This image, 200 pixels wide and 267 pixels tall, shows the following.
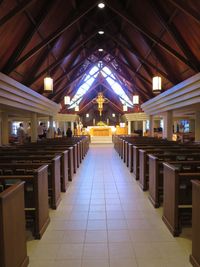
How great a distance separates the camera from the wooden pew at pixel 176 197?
353cm

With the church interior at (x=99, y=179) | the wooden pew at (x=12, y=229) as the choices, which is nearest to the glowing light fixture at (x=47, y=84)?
the church interior at (x=99, y=179)

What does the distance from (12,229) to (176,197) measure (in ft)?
6.97

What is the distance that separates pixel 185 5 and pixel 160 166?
3.46 metres

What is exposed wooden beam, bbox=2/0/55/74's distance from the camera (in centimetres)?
707

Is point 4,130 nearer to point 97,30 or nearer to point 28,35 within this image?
point 97,30

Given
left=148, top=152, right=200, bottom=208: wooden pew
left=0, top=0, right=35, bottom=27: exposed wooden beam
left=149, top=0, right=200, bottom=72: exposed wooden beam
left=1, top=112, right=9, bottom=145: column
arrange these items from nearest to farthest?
left=148, top=152, right=200, bottom=208: wooden pew → left=0, top=0, right=35, bottom=27: exposed wooden beam → left=149, top=0, right=200, bottom=72: exposed wooden beam → left=1, top=112, right=9, bottom=145: column

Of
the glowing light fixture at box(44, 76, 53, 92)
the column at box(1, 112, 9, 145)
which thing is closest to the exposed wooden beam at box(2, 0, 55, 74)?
the glowing light fixture at box(44, 76, 53, 92)

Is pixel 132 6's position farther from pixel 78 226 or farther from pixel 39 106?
pixel 78 226

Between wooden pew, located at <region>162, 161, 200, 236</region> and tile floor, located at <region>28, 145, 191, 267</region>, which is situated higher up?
wooden pew, located at <region>162, 161, 200, 236</region>

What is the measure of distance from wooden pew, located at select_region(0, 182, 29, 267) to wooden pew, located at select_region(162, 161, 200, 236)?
1.95 metres

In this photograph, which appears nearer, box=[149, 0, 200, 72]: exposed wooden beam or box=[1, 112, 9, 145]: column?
box=[149, 0, 200, 72]: exposed wooden beam

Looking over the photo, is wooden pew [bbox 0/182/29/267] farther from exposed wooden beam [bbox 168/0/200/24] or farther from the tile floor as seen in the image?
exposed wooden beam [bbox 168/0/200/24]

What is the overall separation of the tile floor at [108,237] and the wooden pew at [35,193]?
17 centimetres

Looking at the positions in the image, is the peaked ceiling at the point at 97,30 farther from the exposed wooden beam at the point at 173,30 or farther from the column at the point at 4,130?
the column at the point at 4,130
